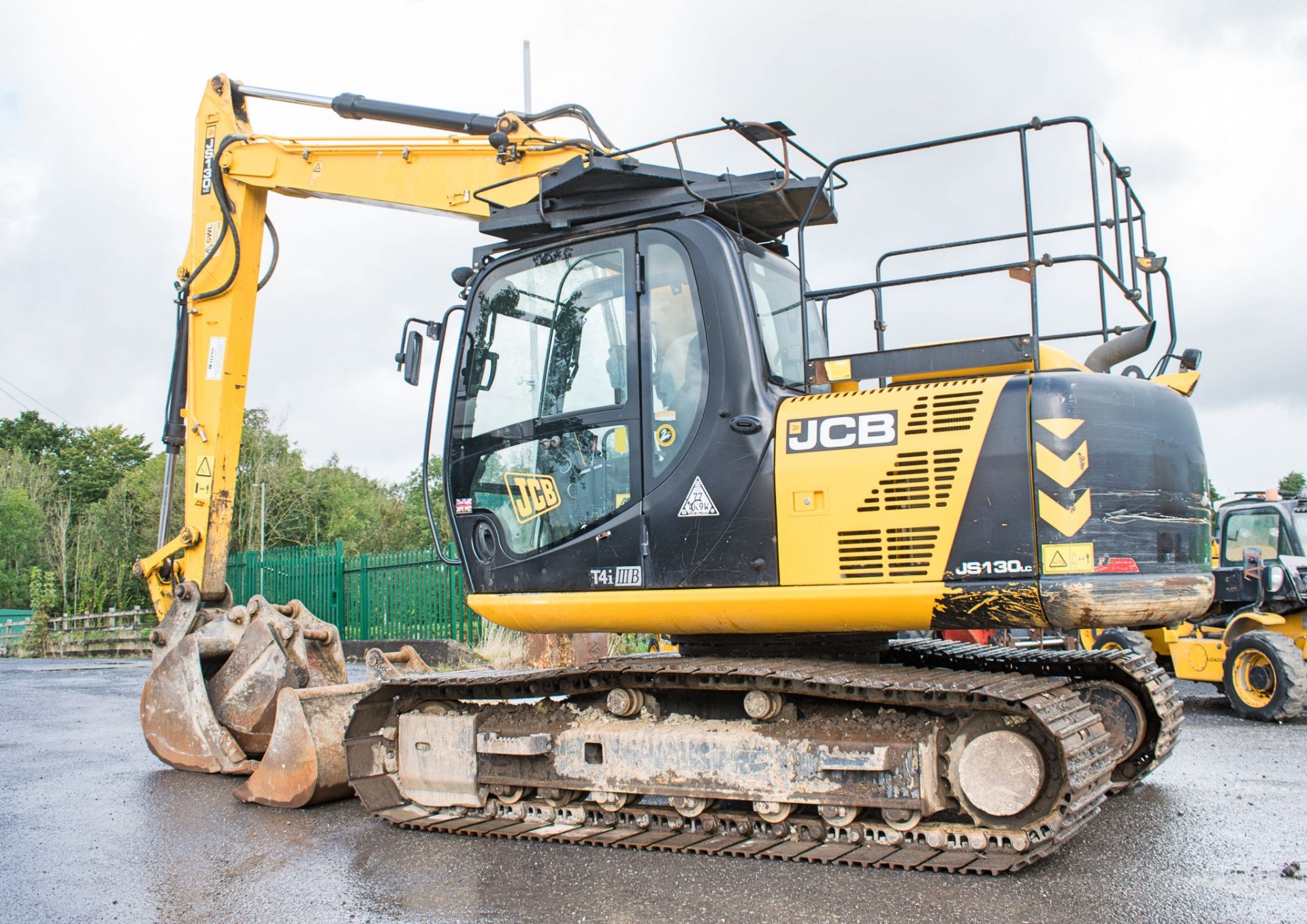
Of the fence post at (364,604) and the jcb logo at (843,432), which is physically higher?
the jcb logo at (843,432)

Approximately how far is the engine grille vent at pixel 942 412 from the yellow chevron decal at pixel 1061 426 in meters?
0.29

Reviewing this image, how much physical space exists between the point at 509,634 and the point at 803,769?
10151 millimetres

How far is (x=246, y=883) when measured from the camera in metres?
4.73

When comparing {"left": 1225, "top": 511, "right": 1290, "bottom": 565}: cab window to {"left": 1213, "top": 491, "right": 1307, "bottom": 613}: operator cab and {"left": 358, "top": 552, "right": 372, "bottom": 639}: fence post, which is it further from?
{"left": 358, "top": 552, "right": 372, "bottom": 639}: fence post

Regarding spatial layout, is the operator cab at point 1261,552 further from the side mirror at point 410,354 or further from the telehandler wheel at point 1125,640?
the side mirror at point 410,354

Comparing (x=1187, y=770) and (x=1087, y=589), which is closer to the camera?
(x=1087, y=589)

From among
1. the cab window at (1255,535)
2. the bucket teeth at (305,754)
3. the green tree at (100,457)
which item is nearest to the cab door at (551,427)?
the bucket teeth at (305,754)

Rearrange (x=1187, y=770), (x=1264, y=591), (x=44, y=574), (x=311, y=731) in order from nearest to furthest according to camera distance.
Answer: (x=311, y=731)
(x=1187, y=770)
(x=1264, y=591)
(x=44, y=574)

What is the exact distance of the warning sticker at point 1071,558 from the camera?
4383 mm

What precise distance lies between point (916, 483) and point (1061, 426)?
63 cm

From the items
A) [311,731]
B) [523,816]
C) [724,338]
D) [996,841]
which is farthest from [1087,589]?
[311,731]

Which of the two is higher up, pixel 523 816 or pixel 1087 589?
pixel 1087 589

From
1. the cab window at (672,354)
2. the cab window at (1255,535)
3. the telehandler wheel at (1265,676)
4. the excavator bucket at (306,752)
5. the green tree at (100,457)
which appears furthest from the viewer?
the green tree at (100,457)

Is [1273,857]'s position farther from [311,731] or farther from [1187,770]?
[311,731]
